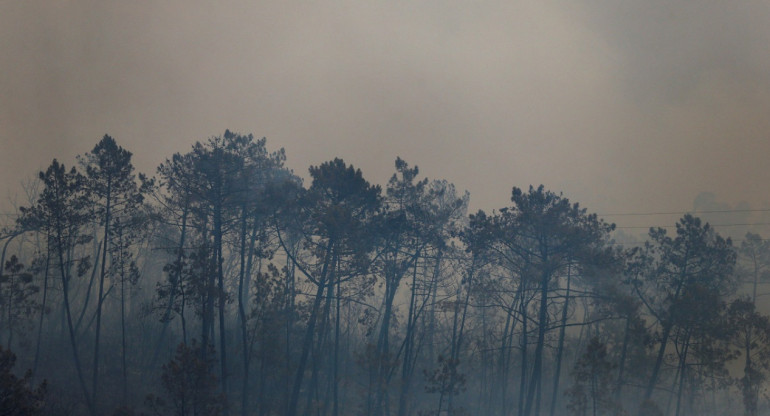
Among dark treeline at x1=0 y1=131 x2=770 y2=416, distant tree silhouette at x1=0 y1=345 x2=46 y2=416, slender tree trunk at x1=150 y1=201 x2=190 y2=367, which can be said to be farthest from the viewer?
dark treeline at x1=0 y1=131 x2=770 y2=416

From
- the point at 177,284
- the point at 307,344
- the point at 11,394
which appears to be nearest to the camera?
the point at 11,394

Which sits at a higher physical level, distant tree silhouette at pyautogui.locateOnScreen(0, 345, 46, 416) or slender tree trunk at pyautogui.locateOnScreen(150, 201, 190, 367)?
slender tree trunk at pyautogui.locateOnScreen(150, 201, 190, 367)

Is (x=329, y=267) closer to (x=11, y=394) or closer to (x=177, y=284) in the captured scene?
(x=177, y=284)

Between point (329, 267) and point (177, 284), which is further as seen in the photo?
point (329, 267)

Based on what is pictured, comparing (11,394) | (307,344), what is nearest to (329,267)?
(307,344)

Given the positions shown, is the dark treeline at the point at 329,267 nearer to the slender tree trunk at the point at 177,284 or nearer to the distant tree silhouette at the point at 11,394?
the slender tree trunk at the point at 177,284

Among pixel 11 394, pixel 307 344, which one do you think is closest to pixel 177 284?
pixel 307 344

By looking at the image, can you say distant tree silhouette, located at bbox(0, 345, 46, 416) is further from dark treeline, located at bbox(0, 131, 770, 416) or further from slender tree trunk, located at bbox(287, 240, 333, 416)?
slender tree trunk, located at bbox(287, 240, 333, 416)

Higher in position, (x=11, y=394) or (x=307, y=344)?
(x=307, y=344)

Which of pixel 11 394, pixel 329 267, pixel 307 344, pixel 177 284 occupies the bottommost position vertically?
pixel 11 394

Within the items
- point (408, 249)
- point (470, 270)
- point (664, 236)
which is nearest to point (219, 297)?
point (408, 249)

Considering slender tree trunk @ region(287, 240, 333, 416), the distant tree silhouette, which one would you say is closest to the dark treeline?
slender tree trunk @ region(287, 240, 333, 416)

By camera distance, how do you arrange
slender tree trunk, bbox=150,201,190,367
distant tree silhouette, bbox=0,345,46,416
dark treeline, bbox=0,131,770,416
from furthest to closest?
dark treeline, bbox=0,131,770,416, slender tree trunk, bbox=150,201,190,367, distant tree silhouette, bbox=0,345,46,416

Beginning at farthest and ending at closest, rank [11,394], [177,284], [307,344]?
1. [307,344]
2. [177,284]
3. [11,394]
